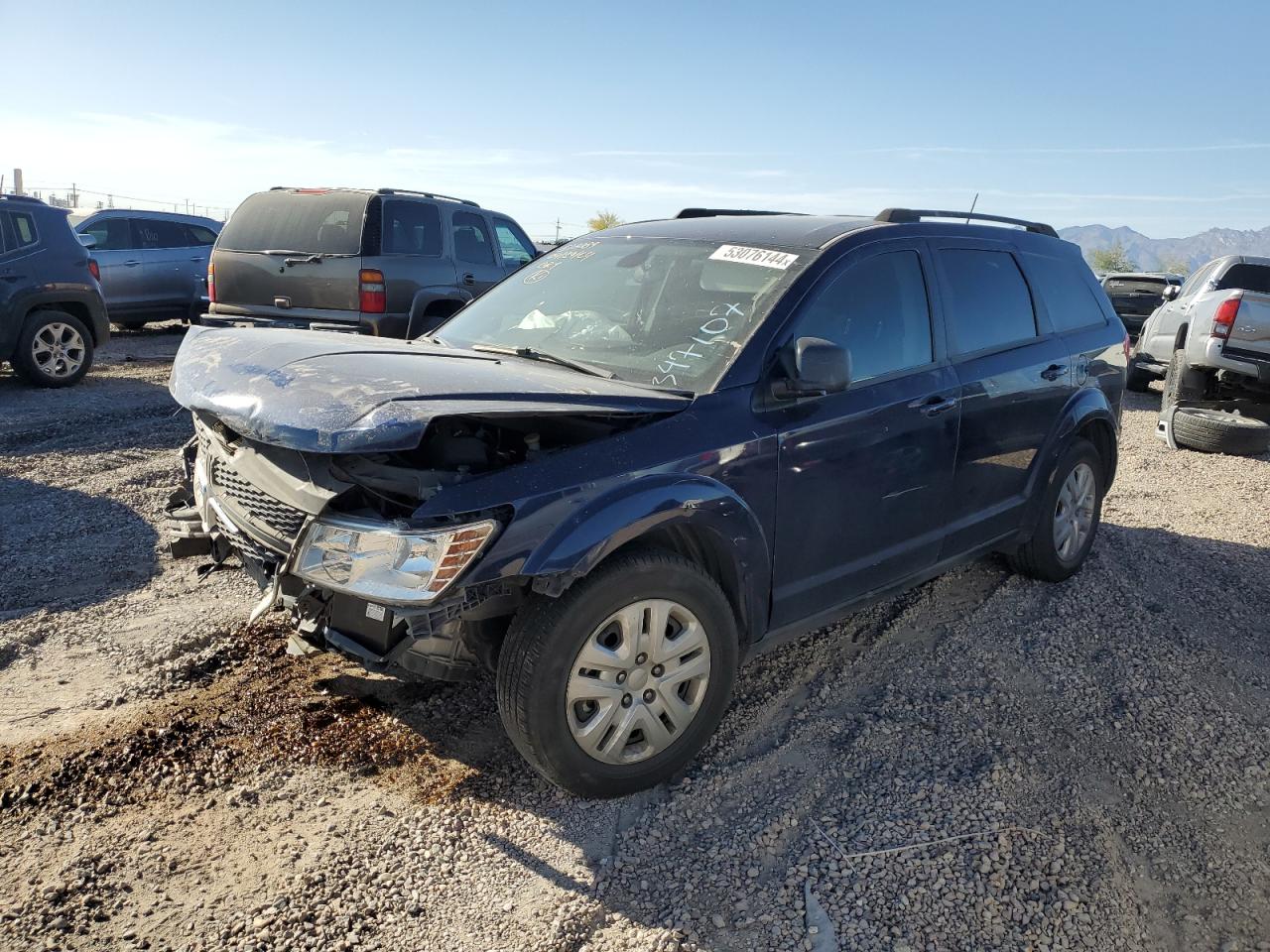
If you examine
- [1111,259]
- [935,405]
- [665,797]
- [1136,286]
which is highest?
[1111,259]

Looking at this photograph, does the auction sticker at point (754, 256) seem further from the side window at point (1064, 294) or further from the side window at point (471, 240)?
the side window at point (471, 240)

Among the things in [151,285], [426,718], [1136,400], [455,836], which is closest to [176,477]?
[426,718]

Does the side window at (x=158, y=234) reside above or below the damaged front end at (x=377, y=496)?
above

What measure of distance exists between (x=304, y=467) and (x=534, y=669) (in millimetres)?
970

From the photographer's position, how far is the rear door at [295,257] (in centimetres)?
900

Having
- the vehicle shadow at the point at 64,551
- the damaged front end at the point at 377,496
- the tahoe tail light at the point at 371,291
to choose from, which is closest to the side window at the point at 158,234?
the tahoe tail light at the point at 371,291

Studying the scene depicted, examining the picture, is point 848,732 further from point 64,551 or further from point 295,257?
point 295,257

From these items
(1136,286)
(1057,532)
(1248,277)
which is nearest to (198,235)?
(1057,532)

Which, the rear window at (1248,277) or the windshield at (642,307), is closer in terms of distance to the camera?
the windshield at (642,307)

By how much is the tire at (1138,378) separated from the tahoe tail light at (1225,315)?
10.2 ft

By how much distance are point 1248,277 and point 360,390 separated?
37.7 ft

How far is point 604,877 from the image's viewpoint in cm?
281

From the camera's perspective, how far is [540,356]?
151 inches

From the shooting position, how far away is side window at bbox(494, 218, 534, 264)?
35.0 ft
